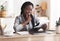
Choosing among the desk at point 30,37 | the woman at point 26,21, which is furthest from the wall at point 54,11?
the desk at point 30,37

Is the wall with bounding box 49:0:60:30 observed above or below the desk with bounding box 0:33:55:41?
above

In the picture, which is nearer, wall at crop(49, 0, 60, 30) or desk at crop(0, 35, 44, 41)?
desk at crop(0, 35, 44, 41)

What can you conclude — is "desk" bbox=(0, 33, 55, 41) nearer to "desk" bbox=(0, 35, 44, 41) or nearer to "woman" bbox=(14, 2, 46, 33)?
"desk" bbox=(0, 35, 44, 41)

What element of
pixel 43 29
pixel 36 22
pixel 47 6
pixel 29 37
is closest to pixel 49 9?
pixel 47 6

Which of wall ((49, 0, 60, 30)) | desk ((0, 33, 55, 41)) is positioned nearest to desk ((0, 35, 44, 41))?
desk ((0, 33, 55, 41))

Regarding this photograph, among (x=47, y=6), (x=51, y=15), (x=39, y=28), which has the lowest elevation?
(x=39, y=28)

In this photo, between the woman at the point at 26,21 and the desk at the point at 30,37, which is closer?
the desk at the point at 30,37

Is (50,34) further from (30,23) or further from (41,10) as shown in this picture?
(41,10)

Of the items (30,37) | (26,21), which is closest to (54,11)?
(26,21)

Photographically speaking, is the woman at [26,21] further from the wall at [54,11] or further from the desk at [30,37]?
the wall at [54,11]

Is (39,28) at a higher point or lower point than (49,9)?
lower

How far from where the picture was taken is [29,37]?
166cm

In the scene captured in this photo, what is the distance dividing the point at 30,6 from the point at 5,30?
601 millimetres

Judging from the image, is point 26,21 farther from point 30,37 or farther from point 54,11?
point 54,11
